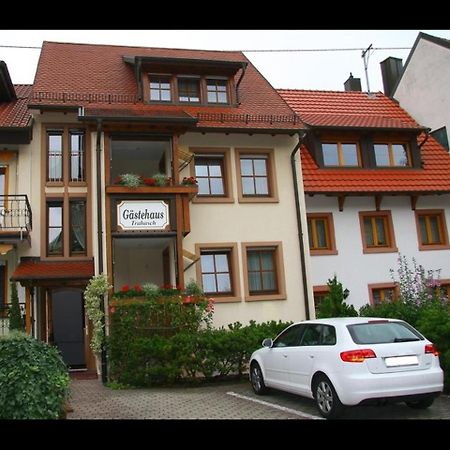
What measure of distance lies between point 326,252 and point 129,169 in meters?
6.90

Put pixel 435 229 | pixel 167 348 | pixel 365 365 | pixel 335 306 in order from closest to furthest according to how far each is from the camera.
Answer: pixel 365 365
pixel 167 348
pixel 335 306
pixel 435 229

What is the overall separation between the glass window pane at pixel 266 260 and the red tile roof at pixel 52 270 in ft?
16.3

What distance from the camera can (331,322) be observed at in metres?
8.88

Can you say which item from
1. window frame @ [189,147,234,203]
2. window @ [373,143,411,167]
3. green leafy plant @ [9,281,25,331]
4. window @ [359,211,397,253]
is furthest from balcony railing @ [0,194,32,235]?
window @ [373,143,411,167]

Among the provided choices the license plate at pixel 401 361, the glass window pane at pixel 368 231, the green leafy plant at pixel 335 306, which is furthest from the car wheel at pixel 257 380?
the glass window pane at pixel 368 231

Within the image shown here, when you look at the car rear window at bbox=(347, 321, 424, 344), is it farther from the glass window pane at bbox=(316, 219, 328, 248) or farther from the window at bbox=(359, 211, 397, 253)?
the window at bbox=(359, 211, 397, 253)

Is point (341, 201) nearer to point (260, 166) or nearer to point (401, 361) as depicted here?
point (260, 166)

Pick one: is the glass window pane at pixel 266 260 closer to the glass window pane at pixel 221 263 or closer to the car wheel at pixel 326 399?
the glass window pane at pixel 221 263

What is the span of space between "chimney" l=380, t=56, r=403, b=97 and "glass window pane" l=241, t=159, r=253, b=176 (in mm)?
11471

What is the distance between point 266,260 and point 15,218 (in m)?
7.21

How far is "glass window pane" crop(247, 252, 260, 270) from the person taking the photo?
16797 millimetres

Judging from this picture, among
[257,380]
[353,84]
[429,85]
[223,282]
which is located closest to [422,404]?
[257,380]

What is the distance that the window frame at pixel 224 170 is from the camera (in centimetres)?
1669

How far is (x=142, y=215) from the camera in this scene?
15.0 m
